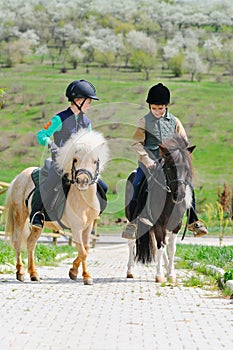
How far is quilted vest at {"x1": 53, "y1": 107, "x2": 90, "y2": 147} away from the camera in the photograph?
11.4 metres

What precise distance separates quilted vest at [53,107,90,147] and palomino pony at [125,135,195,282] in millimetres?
1168

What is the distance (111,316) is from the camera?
7777 mm

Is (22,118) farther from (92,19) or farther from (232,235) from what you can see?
(92,19)

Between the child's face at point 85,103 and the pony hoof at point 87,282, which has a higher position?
the child's face at point 85,103

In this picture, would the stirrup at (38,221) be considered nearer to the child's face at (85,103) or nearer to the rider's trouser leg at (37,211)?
the rider's trouser leg at (37,211)

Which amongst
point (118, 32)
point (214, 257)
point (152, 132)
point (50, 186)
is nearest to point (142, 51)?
point (118, 32)

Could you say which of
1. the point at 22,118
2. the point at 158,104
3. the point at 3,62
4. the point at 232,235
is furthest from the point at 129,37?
the point at 158,104

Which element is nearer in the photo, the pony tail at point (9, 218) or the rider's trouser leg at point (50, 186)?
the rider's trouser leg at point (50, 186)

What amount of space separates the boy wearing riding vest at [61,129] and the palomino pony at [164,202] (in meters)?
0.70

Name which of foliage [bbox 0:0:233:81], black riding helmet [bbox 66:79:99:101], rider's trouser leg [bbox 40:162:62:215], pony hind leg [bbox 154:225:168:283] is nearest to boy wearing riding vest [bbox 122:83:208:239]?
pony hind leg [bbox 154:225:168:283]

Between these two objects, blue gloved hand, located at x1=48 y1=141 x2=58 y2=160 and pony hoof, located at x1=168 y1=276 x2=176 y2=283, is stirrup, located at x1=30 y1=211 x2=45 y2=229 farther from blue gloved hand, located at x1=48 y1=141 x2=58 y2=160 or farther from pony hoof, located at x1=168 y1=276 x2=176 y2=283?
pony hoof, located at x1=168 y1=276 x2=176 y2=283

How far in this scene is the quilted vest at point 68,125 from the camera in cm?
1138

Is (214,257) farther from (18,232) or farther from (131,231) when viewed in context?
(18,232)

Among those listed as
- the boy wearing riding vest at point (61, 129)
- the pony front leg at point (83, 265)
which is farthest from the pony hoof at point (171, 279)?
the boy wearing riding vest at point (61, 129)
